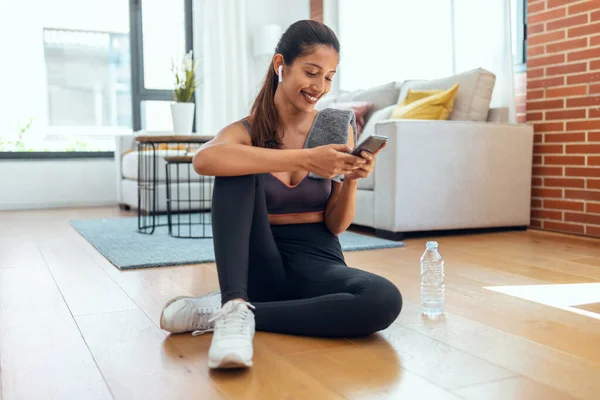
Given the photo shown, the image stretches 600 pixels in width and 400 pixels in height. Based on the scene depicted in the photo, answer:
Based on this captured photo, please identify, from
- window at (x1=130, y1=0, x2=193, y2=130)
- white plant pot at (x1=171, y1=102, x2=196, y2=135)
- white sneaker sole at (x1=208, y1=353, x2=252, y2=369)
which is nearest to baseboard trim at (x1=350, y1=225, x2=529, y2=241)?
white plant pot at (x1=171, y1=102, x2=196, y2=135)

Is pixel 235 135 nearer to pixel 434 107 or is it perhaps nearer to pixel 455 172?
pixel 455 172

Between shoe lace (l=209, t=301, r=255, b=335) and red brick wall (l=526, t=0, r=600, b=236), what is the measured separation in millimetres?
2394

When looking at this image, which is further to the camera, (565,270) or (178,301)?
(565,270)

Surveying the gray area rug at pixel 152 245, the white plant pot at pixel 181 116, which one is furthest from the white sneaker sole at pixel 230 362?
the white plant pot at pixel 181 116

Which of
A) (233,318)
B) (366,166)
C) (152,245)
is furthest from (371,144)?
(152,245)

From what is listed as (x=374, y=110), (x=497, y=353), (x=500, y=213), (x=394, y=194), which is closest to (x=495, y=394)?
(x=497, y=353)

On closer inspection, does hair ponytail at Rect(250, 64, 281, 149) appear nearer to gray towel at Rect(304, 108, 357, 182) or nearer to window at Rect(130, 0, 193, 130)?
gray towel at Rect(304, 108, 357, 182)

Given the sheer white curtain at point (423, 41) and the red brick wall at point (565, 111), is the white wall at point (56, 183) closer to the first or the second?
the sheer white curtain at point (423, 41)

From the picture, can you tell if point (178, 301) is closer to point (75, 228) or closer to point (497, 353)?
point (497, 353)

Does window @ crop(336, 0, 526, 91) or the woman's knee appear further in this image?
window @ crop(336, 0, 526, 91)

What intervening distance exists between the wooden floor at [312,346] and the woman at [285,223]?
6 cm

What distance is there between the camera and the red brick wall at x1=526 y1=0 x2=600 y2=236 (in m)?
3.11

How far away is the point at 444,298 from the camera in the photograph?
1.88 meters

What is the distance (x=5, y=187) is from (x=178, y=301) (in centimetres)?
425
